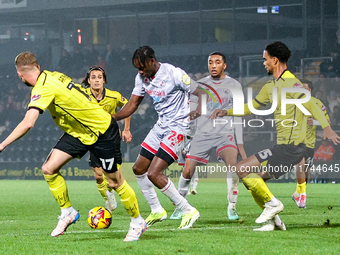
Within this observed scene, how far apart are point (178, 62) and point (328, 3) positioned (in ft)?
21.8

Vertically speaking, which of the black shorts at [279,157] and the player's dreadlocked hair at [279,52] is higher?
the player's dreadlocked hair at [279,52]

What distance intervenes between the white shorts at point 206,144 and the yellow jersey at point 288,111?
4.66 feet

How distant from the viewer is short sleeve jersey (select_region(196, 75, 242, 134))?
8.44 meters

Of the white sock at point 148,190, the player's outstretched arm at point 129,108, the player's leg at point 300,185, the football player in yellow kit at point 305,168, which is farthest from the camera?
the player's leg at point 300,185

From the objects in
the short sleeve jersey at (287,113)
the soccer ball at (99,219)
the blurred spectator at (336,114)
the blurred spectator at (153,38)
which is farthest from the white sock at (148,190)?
the blurred spectator at (153,38)

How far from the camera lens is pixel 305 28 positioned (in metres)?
23.0

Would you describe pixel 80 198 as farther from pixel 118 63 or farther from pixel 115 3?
pixel 115 3

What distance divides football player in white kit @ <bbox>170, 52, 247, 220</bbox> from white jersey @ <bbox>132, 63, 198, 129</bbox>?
4.14 feet

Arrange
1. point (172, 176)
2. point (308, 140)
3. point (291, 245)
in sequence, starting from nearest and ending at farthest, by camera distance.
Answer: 1. point (291, 245)
2. point (308, 140)
3. point (172, 176)

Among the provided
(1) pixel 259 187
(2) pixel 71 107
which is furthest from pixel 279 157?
(2) pixel 71 107

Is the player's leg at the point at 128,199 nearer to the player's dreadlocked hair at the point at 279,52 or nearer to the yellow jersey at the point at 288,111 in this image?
the yellow jersey at the point at 288,111

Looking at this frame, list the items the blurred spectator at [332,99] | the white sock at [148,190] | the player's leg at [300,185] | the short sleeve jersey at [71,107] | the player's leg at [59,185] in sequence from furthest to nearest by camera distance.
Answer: the blurred spectator at [332,99] → the player's leg at [300,185] → the white sock at [148,190] → the player's leg at [59,185] → the short sleeve jersey at [71,107]

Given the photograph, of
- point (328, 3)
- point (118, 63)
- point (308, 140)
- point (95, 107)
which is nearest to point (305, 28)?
point (328, 3)

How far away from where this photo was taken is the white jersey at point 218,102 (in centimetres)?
845
